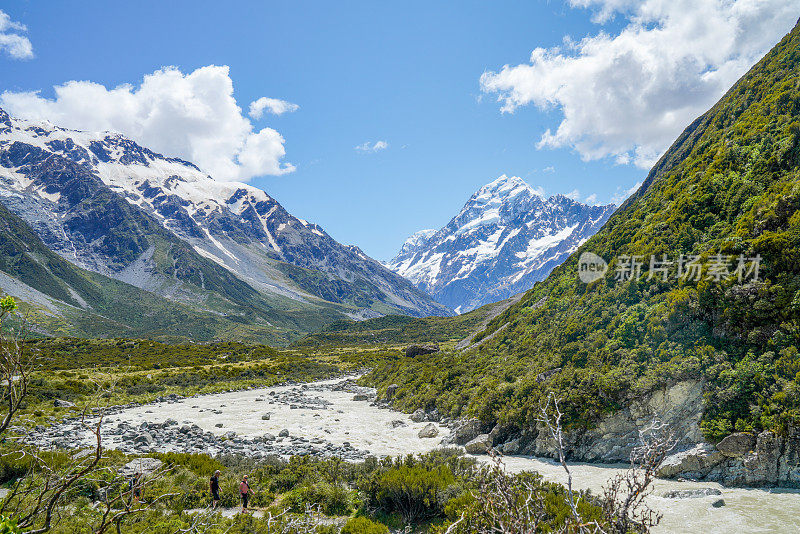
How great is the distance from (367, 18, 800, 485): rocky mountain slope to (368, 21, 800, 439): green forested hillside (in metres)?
0.07

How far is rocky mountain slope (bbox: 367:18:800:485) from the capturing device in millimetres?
14982

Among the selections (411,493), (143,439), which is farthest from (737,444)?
(143,439)

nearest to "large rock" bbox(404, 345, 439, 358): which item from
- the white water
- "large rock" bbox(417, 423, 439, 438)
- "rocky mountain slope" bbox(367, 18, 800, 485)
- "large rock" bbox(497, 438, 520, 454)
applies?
the white water

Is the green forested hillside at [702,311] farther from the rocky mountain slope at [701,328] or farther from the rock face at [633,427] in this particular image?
the rock face at [633,427]

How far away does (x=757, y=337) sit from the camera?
52.8 ft

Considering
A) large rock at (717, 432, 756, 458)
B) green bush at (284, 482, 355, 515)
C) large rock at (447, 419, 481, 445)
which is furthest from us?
large rock at (447, 419, 481, 445)

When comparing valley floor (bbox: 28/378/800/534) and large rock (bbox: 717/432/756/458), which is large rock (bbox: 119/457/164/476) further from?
large rock (bbox: 717/432/756/458)

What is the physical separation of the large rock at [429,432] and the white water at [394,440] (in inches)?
19.5

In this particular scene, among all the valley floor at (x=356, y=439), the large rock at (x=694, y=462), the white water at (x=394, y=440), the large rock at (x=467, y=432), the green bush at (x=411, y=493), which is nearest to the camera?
the white water at (x=394, y=440)

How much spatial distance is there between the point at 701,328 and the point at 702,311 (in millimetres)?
870

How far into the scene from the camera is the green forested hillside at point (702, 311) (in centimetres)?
1566

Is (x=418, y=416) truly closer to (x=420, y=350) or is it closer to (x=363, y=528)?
(x=363, y=528)

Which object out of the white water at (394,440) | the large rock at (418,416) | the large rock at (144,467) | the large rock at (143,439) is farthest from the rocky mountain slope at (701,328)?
the large rock at (143,439)

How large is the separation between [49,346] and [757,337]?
94.7 m
